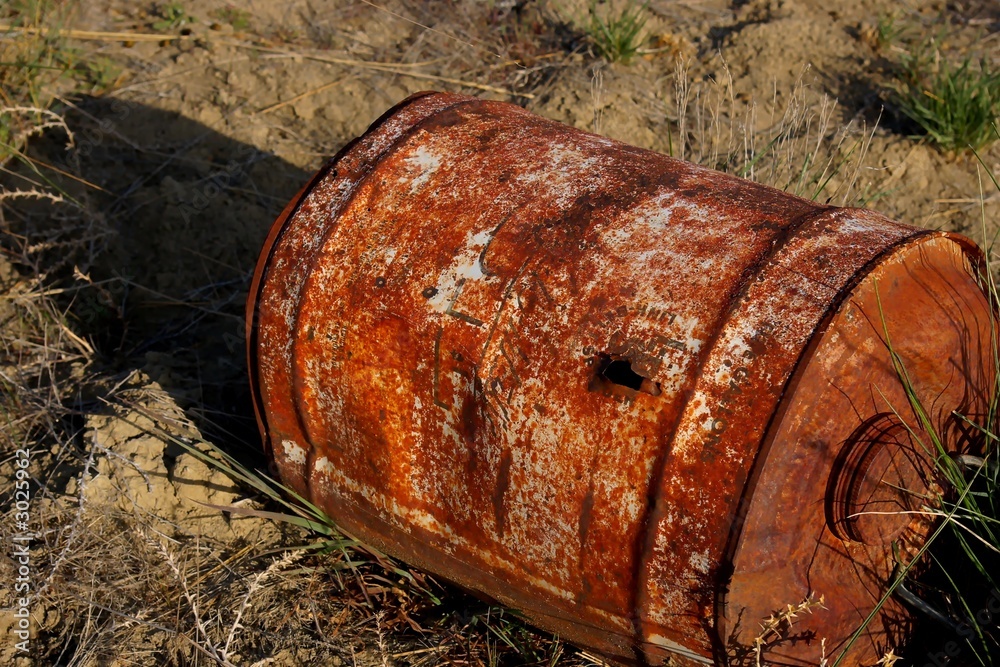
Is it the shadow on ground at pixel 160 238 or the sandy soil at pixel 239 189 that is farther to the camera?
the shadow on ground at pixel 160 238

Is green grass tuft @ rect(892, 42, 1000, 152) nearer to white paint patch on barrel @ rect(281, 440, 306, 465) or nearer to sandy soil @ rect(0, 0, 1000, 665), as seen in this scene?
sandy soil @ rect(0, 0, 1000, 665)

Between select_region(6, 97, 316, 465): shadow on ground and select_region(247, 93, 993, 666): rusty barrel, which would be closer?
select_region(247, 93, 993, 666): rusty barrel

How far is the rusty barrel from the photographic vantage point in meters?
1.63

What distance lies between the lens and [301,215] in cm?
214

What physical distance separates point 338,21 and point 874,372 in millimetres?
3447

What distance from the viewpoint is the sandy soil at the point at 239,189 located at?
236 centimetres

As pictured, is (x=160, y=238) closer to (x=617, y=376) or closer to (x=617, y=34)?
(x=617, y=34)

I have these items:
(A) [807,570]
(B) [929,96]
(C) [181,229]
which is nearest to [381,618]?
(A) [807,570]
